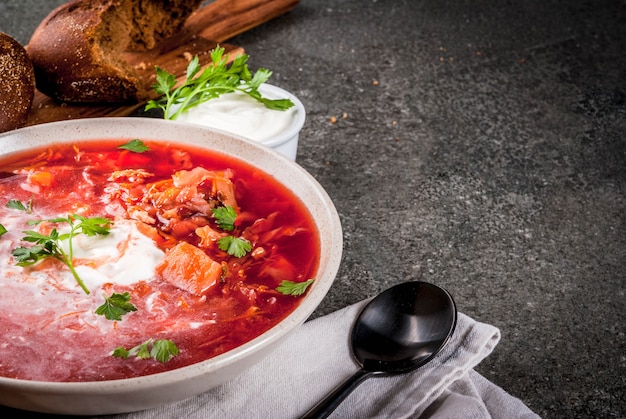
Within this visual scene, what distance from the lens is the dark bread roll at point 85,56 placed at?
2.88 m

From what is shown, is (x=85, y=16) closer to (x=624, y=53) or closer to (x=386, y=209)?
(x=386, y=209)

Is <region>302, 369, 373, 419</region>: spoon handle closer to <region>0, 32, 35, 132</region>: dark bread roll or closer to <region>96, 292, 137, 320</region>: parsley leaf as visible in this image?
<region>96, 292, 137, 320</region>: parsley leaf

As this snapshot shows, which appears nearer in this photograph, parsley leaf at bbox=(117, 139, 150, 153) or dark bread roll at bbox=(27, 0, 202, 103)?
parsley leaf at bbox=(117, 139, 150, 153)

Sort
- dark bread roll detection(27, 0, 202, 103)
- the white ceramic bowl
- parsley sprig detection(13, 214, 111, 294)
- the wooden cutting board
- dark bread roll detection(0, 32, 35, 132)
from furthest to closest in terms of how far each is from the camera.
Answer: the wooden cutting board < dark bread roll detection(27, 0, 202, 103) < dark bread roll detection(0, 32, 35, 132) < parsley sprig detection(13, 214, 111, 294) < the white ceramic bowl

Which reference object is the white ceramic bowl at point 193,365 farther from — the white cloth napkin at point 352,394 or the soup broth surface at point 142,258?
the white cloth napkin at point 352,394

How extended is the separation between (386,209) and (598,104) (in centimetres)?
151

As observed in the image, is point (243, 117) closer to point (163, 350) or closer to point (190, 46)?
point (190, 46)

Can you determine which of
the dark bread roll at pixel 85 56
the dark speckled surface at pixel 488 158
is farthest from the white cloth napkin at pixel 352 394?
the dark bread roll at pixel 85 56

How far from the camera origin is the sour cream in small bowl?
2.69m

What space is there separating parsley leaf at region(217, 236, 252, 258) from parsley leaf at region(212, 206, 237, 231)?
0.07 m

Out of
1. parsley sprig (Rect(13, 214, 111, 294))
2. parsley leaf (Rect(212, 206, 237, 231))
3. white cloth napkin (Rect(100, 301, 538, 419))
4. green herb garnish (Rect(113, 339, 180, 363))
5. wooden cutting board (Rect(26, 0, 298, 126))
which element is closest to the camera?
green herb garnish (Rect(113, 339, 180, 363))

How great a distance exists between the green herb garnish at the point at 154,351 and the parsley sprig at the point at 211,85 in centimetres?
118

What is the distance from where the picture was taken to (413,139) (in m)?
3.36

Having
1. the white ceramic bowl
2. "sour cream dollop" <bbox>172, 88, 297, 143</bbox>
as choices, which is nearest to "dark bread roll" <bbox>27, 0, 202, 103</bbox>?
"sour cream dollop" <bbox>172, 88, 297, 143</bbox>
